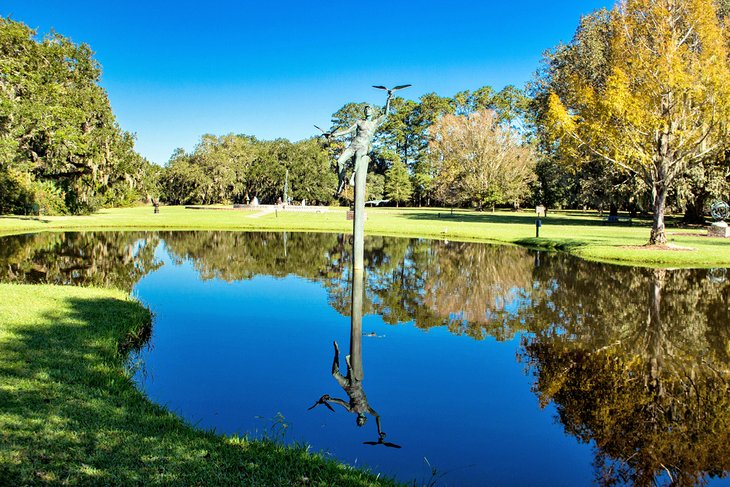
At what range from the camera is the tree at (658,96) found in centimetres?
2269

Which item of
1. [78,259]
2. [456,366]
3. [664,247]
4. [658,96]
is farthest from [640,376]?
[78,259]

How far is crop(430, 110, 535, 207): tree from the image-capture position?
213 feet

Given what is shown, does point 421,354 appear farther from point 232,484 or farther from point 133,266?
point 133,266

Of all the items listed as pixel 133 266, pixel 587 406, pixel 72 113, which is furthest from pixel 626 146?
pixel 72 113

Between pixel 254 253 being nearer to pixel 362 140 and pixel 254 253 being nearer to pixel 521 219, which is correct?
pixel 362 140

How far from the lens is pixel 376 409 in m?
6.89

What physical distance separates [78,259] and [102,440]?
61.7 feet

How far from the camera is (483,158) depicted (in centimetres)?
6494

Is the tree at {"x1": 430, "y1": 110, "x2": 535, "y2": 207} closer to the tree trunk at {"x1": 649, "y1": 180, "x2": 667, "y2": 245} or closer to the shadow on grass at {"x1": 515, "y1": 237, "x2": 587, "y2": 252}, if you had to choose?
the shadow on grass at {"x1": 515, "y1": 237, "x2": 587, "y2": 252}

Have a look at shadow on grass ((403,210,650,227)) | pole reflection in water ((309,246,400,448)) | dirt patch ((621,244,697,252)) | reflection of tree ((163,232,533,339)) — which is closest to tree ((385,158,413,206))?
shadow on grass ((403,210,650,227))

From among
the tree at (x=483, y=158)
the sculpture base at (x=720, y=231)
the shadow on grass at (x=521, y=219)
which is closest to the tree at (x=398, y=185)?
the tree at (x=483, y=158)

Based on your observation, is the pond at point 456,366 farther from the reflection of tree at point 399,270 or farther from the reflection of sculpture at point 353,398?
the reflection of tree at point 399,270

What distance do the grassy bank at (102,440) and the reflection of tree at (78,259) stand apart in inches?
349

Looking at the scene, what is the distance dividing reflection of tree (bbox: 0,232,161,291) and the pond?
0.80ft
